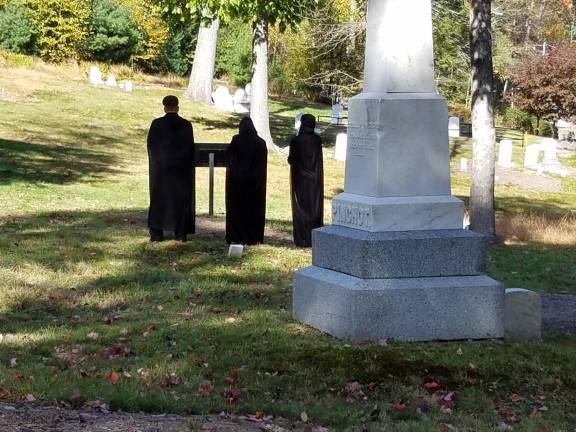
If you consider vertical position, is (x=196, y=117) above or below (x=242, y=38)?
below

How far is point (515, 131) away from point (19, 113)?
2855 cm

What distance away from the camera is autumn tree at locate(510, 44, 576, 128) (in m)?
45.6

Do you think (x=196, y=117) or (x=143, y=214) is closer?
(x=143, y=214)

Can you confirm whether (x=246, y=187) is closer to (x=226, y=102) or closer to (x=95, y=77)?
(x=226, y=102)

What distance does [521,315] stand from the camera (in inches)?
362

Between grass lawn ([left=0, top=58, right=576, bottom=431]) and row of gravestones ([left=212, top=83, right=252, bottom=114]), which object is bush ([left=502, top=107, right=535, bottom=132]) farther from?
grass lawn ([left=0, top=58, right=576, bottom=431])

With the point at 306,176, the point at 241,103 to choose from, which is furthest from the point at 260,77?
the point at 306,176

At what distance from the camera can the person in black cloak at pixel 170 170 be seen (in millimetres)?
14094

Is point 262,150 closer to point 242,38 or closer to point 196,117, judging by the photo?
point 196,117

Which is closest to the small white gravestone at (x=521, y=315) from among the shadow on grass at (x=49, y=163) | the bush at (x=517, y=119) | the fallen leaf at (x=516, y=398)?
the fallen leaf at (x=516, y=398)

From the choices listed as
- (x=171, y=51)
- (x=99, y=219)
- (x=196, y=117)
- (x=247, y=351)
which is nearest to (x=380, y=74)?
(x=247, y=351)

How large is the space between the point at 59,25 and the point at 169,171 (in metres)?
38.9

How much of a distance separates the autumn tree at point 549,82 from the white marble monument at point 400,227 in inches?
1503

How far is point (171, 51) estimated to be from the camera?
5819cm
